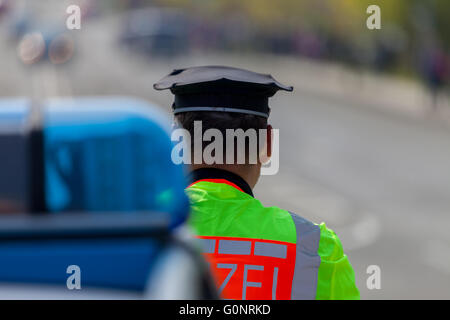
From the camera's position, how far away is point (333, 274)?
2.24 m

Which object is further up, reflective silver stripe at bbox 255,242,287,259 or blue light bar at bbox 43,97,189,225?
blue light bar at bbox 43,97,189,225

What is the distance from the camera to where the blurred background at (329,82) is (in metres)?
16.9

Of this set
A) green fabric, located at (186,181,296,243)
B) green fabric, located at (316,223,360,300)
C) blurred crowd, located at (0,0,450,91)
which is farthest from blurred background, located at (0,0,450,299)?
green fabric, located at (316,223,360,300)

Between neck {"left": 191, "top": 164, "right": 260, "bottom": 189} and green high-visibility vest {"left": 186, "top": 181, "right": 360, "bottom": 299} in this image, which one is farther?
neck {"left": 191, "top": 164, "right": 260, "bottom": 189}

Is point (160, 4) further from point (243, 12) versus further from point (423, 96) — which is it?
point (423, 96)

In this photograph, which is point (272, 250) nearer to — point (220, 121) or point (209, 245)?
point (209, 245)

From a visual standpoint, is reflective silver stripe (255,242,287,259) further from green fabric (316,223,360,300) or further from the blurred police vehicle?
the blurred police vehicle

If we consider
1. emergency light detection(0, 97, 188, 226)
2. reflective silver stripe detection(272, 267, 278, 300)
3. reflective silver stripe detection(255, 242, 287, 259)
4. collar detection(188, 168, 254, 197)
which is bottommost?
reflective silver stripe detection(272, 267, 278, 300)

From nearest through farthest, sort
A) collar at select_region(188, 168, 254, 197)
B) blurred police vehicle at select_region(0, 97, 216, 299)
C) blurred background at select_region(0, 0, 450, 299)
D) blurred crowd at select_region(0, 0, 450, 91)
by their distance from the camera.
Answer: blurred police vehicle at select_region(0, 97, 216, 299) → collar at select_region(188, 168, 254, 197) → blurred background at select_region(0, 0, 450, 299) → blurred crowd at select_region(0, 0, 450, 91)

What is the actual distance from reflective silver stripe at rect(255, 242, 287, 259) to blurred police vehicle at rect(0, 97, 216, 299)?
97cm

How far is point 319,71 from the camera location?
45.6m

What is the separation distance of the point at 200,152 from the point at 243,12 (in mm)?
58921

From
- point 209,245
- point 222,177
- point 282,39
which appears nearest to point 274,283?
point 209,245

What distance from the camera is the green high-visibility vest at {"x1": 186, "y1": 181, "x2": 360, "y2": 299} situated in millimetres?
2221
